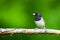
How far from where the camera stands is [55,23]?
335 cm

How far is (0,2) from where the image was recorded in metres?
3.50

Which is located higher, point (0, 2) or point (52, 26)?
point (0, 2)

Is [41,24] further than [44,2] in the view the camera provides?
No

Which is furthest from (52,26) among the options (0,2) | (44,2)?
(0,2)

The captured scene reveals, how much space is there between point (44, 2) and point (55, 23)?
0.38 m

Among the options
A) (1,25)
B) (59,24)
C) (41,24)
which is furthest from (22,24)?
(41,24)

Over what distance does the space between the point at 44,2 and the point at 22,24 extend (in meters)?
0.49

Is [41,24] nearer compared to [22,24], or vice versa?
[41,24]

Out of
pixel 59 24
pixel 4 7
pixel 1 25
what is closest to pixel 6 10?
pixel 4 7

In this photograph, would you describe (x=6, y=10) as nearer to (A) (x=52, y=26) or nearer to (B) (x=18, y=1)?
(B) (x=18, y=1)

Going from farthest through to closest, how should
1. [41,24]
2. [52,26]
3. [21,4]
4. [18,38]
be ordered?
[21,4] → [52,26] → [18,38] → [41,24]

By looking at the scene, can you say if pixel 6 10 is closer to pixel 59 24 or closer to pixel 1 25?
pixel 1 25

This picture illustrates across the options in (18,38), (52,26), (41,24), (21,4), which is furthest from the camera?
(21,4)

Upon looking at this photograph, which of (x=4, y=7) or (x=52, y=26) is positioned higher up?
(x=4, y=7)
